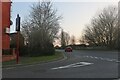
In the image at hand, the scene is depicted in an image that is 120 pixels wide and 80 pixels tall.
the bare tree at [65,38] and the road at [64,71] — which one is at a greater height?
the bare tree at [65,38]

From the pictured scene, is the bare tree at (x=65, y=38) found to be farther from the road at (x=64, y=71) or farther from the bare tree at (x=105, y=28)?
the road at (x=64, y=71)

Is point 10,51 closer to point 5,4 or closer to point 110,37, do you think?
point 5,4

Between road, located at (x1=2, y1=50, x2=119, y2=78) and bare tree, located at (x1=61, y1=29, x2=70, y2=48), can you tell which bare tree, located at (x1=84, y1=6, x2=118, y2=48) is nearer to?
bare tree, located at (x1=61, y1=29, x2=70, y2=48)

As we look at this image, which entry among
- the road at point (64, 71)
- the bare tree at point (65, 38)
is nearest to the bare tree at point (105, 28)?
the bare tree at point (65, 38)

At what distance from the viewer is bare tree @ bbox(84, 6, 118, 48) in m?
91.9

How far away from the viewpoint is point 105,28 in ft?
312

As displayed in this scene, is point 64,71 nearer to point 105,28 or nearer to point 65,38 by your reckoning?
point 105,28

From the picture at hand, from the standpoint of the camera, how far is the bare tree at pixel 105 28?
9194cm

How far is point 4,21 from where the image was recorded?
3378cm

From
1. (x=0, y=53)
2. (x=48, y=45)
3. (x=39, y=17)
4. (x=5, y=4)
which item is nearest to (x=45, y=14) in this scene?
(x=39, y=17)

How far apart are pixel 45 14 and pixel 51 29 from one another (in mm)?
3570

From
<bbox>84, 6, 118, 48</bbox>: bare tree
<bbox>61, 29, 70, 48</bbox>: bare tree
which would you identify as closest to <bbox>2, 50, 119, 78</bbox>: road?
<bbox>84, 6, 118, 48</bbox>: bare tree

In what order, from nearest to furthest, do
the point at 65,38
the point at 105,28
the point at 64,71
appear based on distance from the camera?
the point at 64,71, the point at 105,28, the point at 65,38

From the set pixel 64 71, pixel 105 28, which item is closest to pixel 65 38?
pixel 105 28
